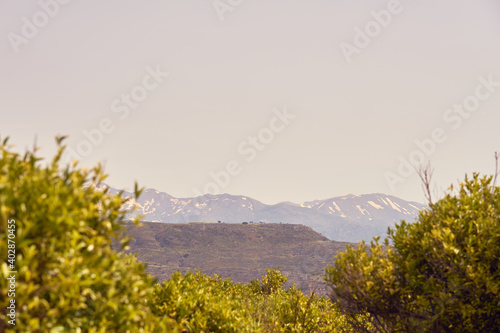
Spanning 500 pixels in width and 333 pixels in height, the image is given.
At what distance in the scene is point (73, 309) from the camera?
4.41 metres

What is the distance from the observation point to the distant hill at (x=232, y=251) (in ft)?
451

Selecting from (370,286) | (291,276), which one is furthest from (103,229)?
(291,276)

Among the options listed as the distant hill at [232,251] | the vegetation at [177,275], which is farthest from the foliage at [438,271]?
the distant hill at [232,251]

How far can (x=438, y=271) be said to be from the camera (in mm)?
10180

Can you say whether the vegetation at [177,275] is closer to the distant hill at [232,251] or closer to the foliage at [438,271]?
the foliage at [438,271]

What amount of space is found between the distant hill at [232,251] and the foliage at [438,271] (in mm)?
109272

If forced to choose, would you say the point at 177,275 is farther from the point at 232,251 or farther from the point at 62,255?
the point at 232,251

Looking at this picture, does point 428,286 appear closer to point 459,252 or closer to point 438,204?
point 459,252

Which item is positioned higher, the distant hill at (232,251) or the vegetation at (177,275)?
the vegetation at (177,275)

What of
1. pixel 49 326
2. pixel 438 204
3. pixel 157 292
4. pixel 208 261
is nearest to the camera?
pixel 49 326

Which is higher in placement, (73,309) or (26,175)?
(26,175)

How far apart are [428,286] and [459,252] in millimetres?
1432

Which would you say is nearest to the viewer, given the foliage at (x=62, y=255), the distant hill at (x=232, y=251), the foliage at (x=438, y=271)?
the foliage at (x=62, y=255)

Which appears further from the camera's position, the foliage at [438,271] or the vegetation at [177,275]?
the foliage at [438,271]
